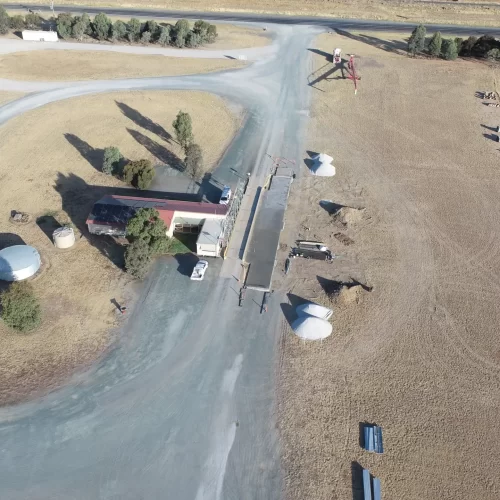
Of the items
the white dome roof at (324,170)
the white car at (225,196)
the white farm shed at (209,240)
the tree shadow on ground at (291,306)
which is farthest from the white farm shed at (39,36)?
the tree shadow on ground at (291,306)

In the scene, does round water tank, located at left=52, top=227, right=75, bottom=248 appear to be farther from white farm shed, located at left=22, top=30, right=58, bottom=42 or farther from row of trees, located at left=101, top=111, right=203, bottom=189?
white farm shed, located at left=22, top=30, right=58, bottom=42

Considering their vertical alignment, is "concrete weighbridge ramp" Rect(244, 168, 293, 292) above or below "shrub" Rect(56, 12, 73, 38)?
below

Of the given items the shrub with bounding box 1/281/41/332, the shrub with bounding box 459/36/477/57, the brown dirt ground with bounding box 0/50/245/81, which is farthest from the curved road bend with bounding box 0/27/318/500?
the shrub with bounding box 459/36/477/57

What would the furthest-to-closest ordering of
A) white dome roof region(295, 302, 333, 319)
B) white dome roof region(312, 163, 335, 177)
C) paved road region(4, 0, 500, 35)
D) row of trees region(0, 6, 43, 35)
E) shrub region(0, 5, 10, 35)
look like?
paved road region(4, 0, 500, 35), row of trees region(0, 6, 43, 35), shrub region(0, 5, 10, 35), white dome roof region(312, 163, 335, 177), white dome roof region(295, 302, 333, 319)

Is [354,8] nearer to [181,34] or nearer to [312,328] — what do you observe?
[181,34]

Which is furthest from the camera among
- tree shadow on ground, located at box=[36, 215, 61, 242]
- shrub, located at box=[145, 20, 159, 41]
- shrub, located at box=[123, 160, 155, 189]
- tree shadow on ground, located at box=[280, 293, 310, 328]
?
shrub, located at box=[145, 20, 159, 41]

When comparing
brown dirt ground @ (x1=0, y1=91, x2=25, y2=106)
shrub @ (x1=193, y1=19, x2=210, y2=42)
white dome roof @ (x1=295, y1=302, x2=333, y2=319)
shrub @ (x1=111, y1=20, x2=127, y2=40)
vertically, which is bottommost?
white dome roof @ (x1=295, y1=302, x2=333, y2=319)

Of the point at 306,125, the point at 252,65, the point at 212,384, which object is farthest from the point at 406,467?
the point at 252,65
